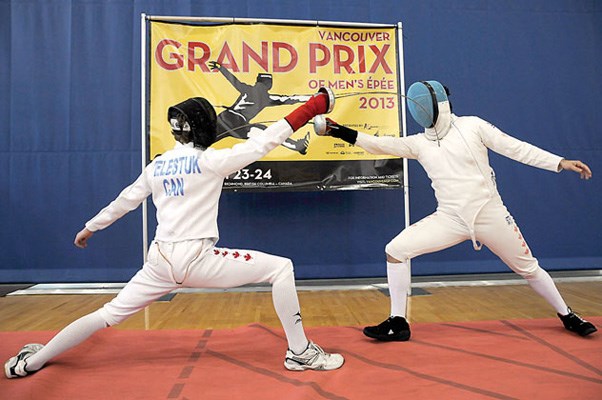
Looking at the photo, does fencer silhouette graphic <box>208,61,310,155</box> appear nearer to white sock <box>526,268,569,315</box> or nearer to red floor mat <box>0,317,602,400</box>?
red floor mat <box>0,317,602,400</box>

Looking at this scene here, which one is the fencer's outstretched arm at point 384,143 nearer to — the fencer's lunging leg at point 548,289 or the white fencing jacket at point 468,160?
the white fencing jacket at point 468,160

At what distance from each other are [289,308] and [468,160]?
1265 mm

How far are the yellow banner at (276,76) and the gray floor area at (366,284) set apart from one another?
111 centimetres

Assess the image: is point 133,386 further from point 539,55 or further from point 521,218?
point 539,55

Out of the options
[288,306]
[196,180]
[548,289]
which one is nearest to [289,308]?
[288,306]

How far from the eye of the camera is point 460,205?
2383 mm

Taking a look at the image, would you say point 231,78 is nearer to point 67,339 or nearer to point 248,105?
point 248,105

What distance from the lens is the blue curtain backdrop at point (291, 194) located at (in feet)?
13.0

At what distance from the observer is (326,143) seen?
12.0 feet

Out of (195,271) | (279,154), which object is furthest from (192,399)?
(279,154)

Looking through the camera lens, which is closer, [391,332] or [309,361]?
[309,361]

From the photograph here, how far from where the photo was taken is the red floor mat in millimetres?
1702

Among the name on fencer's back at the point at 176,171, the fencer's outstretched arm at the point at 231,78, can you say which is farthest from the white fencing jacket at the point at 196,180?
the fencer's outstretched arm at the point at 231,78

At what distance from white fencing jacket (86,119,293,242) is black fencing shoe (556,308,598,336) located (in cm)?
179
